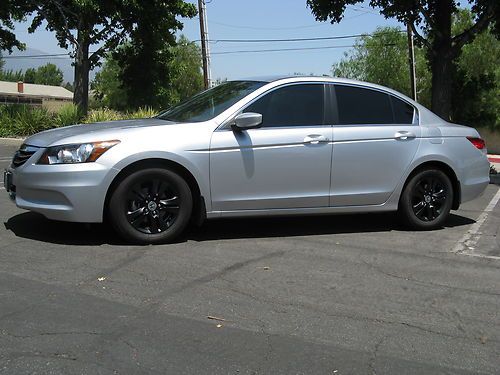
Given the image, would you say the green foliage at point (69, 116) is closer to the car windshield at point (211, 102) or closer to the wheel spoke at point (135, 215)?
the car windshield at point (211, 102)

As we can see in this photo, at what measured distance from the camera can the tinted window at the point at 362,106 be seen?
6453mm

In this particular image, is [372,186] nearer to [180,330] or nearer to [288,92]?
[288,92]

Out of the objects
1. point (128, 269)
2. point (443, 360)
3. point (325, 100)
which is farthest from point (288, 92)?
point (443, 360)

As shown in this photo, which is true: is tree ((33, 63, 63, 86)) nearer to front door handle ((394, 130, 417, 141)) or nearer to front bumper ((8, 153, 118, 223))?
front bumper ((8, 153, 118, 223))

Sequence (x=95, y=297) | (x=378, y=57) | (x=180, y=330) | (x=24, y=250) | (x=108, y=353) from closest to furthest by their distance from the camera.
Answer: (x=108, y=353) → (x=180, y=330) → (x=95, y=297) → (x=24, y=250) → (x=378, y=57)

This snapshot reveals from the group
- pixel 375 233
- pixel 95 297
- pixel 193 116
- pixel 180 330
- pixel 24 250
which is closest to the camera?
pixel 180 330

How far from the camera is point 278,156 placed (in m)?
6.02

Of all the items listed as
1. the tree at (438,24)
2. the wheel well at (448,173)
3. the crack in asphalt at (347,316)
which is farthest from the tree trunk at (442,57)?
the crack in asphalt at (347,316)

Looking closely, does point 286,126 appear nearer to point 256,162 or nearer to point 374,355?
point 256,162

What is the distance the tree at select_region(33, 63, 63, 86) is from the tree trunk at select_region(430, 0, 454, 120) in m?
129

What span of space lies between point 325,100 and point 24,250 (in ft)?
11.1

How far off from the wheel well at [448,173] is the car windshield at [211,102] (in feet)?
6.67

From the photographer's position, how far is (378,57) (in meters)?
46.1

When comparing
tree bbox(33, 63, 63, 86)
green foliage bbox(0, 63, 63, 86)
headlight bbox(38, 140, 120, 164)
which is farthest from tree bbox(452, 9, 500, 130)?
tree bbox(33, 63, 63, 86)
